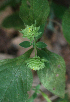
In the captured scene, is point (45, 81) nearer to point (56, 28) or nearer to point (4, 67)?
point (4, 67)

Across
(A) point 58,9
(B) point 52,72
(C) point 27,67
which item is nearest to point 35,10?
(C) point 27,67

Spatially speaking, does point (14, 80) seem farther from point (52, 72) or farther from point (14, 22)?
point (14, 22)

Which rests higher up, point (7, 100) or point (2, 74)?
point (2, 74)

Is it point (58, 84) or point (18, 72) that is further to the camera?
point (58, 84)

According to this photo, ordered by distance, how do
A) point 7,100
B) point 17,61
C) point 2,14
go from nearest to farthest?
point 7,100 → point 17,61 → point 2,14

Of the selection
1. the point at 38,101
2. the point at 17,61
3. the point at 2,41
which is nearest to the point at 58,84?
the point at 17,61

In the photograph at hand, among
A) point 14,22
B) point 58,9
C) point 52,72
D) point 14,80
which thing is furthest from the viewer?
point 14,22

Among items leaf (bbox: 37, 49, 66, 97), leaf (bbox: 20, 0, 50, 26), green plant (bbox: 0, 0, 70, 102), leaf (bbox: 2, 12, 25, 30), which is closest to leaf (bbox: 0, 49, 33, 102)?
green plant (bbox: 0, 0, 70, 102)
